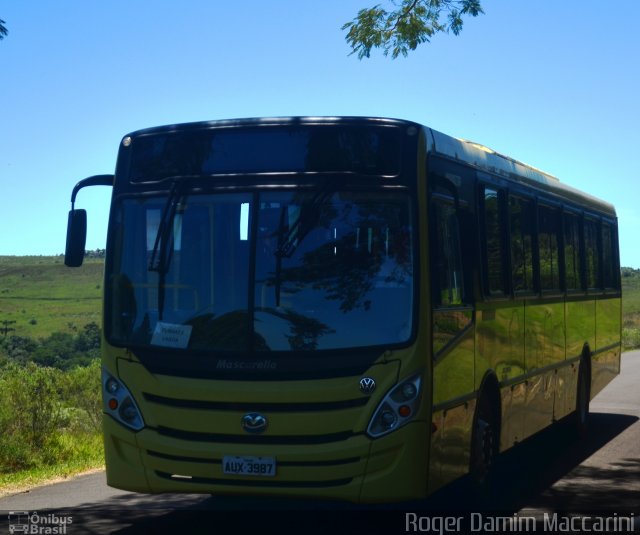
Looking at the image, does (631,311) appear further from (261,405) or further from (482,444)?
(261,405)

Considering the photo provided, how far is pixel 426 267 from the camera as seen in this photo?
27.7 feet

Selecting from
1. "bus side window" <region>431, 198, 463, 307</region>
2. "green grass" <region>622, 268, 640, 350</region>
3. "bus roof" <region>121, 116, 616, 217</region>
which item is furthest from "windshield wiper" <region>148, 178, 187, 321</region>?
"green grass" <region>622, 268, 640, 350</region>

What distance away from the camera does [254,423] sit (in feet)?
27.0

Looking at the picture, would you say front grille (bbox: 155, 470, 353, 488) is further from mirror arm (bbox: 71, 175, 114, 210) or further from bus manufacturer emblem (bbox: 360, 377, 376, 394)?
mirror arm (bbox: 71, 175, 114, 210)

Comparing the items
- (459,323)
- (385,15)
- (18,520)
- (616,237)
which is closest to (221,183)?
(459,323)

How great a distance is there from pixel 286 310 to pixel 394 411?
1.02 meters

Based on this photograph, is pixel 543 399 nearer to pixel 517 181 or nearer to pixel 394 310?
pixel 517 181

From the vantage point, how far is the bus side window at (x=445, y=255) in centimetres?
863

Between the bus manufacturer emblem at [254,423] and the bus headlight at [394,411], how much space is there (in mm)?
725

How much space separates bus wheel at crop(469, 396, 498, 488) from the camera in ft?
31.9

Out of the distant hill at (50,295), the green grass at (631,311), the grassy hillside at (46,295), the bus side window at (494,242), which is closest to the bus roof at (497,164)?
the bus side window at (494,242)

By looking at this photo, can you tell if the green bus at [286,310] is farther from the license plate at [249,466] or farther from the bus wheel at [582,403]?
the bus wheel at [582,403]

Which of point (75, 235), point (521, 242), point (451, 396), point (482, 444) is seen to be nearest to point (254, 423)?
point (451, 396)

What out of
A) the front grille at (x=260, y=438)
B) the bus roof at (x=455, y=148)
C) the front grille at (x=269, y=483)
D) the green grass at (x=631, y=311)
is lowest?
the front grille at (x=269, y=483)
